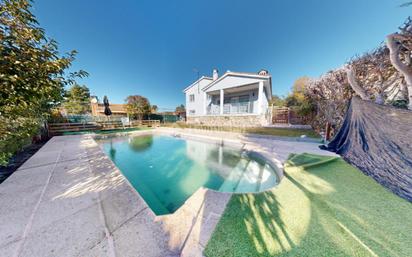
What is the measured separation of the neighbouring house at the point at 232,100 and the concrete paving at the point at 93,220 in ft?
34.0

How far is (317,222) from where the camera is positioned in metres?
1.64

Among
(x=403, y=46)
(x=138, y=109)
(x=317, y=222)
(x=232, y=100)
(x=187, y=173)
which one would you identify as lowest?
(x=187, y=173)

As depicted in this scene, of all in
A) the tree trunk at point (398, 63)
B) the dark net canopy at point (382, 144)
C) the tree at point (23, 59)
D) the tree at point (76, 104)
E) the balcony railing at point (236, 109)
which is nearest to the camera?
the tree at point (23, 59)

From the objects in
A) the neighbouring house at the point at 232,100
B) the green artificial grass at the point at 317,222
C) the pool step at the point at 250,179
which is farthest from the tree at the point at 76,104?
the green artificial grass at the point at 317,222

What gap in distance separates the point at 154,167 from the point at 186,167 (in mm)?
1324

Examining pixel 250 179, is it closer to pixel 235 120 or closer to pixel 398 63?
pixel 398 63

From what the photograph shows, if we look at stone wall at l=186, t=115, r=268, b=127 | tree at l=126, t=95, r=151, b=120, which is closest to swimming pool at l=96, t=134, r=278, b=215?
stone wall at l=186, t=115, r=268, b=127

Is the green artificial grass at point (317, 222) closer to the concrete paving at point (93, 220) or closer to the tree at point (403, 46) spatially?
the concrete paving at point (93, 220)

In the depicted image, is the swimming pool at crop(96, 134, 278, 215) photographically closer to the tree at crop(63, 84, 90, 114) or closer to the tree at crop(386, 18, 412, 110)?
the tree at crop(386, 18, 412, 110)

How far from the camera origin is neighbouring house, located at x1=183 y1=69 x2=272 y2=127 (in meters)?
11.1

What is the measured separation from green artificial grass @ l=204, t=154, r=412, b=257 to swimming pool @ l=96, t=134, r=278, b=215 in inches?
52.0

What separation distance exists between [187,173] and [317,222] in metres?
3.76

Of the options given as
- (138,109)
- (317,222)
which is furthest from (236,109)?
(138,109)

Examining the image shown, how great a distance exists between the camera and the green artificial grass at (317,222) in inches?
50.6
